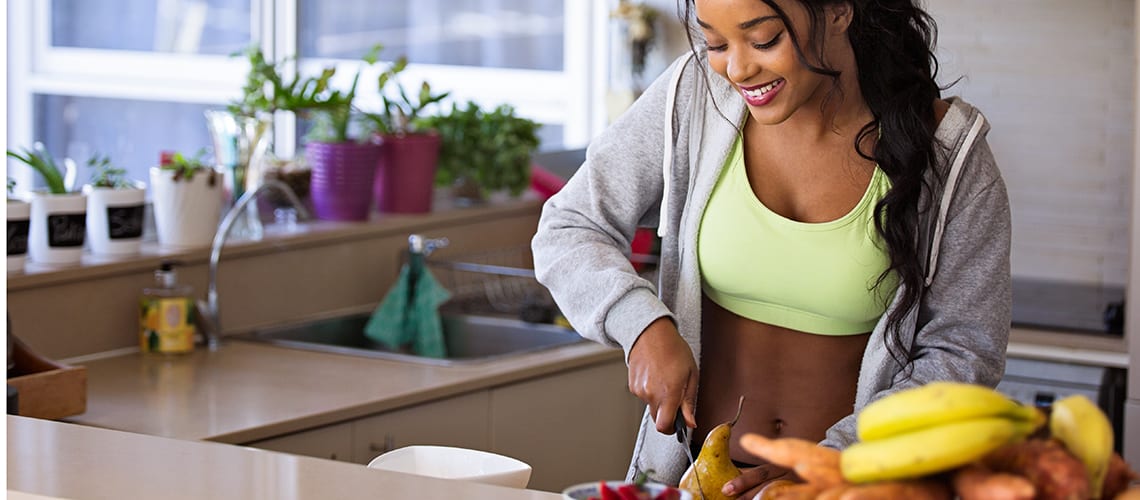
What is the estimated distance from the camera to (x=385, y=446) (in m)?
2.56

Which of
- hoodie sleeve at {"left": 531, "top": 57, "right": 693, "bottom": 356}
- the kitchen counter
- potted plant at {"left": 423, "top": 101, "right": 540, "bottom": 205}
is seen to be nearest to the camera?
the kitchen counter

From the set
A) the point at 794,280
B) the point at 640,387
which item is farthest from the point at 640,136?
the point at 640,387

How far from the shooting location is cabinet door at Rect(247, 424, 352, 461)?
7.86ft

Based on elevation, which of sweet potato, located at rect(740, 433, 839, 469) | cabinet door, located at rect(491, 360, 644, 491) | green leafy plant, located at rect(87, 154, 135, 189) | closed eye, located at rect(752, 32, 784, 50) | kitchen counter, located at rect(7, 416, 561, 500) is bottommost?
cabinet door, located at rect(491, 360, 644, 491)

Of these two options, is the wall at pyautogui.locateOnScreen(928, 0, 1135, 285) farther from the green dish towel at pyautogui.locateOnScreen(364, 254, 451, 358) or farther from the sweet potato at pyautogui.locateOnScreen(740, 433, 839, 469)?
the sweet potato at pyautogui.locateOnScreen(740, 433, 839, 469)

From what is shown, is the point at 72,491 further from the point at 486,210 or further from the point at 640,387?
the point at 486,210

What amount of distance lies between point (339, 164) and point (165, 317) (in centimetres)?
63

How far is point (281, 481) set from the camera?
141 centimetres

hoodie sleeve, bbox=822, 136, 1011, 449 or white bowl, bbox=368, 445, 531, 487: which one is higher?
hoodie sleeve, bbox=822, 136, 1011, 449

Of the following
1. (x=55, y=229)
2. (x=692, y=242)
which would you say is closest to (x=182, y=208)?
(x=55, y=229)

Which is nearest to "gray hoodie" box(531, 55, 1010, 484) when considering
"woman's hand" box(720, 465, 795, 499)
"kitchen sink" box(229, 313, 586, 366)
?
"woman's hand" box(720, 465, 795, 499)

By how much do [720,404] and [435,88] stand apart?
2729 millimetres

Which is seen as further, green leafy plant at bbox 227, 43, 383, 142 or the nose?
green leafy plant at bbox 227, 43, 383, 142

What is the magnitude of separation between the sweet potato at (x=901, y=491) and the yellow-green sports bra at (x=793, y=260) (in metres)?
0.70
